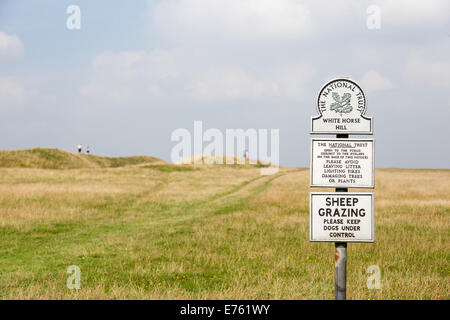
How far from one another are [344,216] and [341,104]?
221 cm

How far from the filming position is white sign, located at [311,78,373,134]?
329 inches

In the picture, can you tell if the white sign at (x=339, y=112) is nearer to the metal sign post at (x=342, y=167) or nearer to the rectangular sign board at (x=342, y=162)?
the metal sign post at (x=342, y=167)

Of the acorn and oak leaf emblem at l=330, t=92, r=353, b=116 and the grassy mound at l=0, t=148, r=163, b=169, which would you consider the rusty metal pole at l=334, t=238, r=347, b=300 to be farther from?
the grassy mound at l=0, t=148, r=163, b=169

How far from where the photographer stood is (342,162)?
330 inches

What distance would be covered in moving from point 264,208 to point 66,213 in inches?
465

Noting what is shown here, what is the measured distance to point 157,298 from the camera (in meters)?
8.53

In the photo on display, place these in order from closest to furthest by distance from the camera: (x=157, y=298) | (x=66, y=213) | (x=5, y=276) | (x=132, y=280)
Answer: (x=157, y=298) < (x=132, y=280) < (x=5, y=276) < (x=66, y=213)

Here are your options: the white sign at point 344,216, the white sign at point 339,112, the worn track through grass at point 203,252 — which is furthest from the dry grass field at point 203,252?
the white sign at point 339,112

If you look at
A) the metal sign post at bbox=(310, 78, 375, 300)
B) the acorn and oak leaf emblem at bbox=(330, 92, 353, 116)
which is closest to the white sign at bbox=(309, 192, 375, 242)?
the metal sign post at bbox=(310, 78, 375, 300)

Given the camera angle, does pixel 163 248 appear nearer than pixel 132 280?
No
